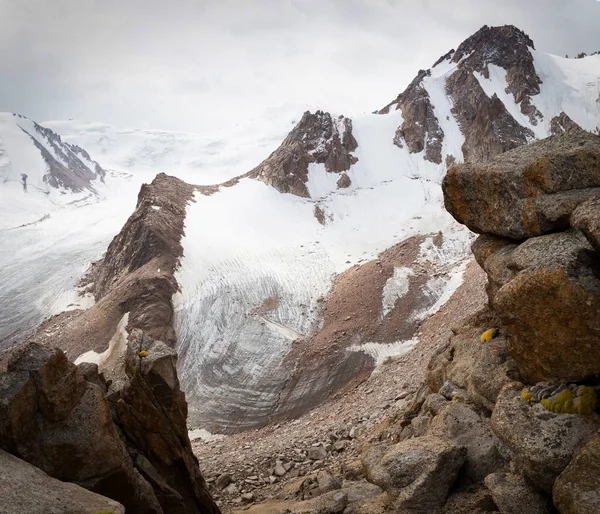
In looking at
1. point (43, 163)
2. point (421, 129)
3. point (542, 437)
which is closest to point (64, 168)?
point (43, 163)

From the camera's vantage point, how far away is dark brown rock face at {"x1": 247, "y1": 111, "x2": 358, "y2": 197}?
7562 cm

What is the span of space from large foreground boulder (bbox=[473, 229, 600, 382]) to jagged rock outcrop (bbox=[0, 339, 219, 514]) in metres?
11.6

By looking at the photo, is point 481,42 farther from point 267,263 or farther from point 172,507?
point 172,507

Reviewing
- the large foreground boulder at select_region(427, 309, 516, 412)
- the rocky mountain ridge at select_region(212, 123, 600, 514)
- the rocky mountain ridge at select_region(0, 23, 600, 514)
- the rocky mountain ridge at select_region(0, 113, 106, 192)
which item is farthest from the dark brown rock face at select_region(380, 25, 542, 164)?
the rocky mountain ridge at select_region(0, 113, 106, 192)

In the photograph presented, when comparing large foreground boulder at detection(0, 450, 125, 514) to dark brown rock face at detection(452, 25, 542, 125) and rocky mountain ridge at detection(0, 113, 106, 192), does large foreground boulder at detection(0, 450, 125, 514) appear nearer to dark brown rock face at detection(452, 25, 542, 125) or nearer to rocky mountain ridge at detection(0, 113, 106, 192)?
dark brown rock face at detection(452, 25, 542, 125)

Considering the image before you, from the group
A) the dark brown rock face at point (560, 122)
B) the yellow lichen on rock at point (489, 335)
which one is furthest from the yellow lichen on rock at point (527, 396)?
the dark brown rock face at point (560, 122)

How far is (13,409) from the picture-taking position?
35.8 feet

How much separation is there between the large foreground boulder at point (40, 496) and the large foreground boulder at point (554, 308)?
10416 mm

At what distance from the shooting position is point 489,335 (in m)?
15.9

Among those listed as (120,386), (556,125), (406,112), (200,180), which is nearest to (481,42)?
(406,112)

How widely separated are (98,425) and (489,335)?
43.6 ft

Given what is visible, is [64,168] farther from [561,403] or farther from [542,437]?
[542,437]

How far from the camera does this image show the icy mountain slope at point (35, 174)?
122 meters

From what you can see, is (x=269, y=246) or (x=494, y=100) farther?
(x=494, y=100)
